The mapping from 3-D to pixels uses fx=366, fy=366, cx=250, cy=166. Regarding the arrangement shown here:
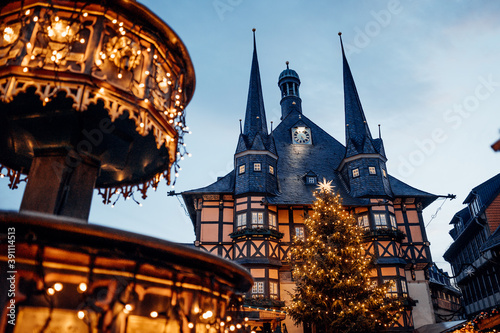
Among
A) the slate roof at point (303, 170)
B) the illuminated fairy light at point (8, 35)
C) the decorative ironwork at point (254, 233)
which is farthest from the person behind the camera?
the slate roof at point (303, 170)

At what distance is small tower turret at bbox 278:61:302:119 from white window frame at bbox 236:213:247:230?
20657mm

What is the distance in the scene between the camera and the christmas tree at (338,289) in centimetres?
1622

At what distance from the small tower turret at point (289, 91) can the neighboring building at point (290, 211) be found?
497 inches

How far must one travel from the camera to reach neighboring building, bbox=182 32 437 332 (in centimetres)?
2355

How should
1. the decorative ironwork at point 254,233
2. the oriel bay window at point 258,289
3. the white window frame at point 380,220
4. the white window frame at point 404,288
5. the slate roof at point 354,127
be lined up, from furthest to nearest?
the slate roof at point 354,127, the white window frame at point 380,220, the decorative ironwork at point 254,233, the white window frame at point 404,288, the oriel bay window at point 258,289

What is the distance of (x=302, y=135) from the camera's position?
110 ft

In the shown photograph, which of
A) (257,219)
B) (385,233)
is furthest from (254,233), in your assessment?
(385,233)

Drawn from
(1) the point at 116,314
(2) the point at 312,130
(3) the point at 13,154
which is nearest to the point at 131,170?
(3) the point at 13,154

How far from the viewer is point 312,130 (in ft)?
113

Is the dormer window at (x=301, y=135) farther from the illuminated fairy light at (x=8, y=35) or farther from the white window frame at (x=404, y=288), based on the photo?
the illuminated fairy light at (x=8, y=35)

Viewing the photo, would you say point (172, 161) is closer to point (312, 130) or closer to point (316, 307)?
point (316, 307)

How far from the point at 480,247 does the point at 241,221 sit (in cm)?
1701

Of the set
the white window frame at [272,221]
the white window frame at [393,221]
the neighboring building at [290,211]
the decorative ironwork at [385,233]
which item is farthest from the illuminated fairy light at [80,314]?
the white window frame at [393,221]

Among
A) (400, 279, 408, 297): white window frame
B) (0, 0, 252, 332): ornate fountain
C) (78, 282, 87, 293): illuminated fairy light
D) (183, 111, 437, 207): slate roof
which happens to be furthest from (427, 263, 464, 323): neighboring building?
(78, 282, 87, 293): illuminated fairy light
